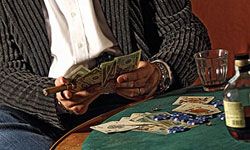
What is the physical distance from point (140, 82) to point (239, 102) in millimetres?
525

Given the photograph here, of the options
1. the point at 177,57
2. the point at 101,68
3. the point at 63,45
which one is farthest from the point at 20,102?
the point at 177,57

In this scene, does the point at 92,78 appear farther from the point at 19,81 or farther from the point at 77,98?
the point at 19,81

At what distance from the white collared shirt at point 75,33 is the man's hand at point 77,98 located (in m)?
0.21

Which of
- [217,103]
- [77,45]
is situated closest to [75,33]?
[77,45]

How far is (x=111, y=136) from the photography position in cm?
116

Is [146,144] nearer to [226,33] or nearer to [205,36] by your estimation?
[205,36]

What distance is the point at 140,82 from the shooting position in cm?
150

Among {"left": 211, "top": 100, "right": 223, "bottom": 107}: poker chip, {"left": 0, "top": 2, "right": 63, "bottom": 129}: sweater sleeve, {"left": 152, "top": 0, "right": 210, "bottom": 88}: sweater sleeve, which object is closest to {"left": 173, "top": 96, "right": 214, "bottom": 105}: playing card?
{"left": 211, "top": 100, "right": 223, "bottom": 107}: poker chip

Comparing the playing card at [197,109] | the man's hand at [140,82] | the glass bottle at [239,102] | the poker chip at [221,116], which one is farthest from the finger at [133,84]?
the glass bottle at [239,102]

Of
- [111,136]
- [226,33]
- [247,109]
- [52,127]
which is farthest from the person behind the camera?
[226,33]

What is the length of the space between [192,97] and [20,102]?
1.71ft

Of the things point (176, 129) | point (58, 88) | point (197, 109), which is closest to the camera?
point (176, 129)

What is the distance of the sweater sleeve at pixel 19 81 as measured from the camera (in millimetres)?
1553

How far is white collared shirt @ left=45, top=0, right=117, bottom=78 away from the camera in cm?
167
